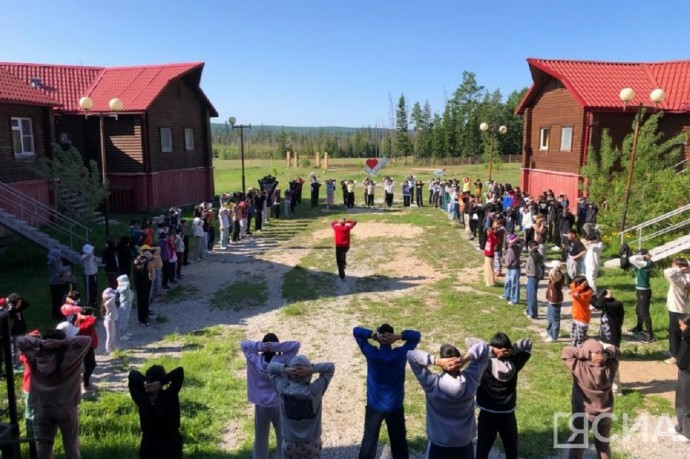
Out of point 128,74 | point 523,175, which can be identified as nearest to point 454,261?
point 523,175

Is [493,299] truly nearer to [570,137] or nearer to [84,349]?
[84,349]

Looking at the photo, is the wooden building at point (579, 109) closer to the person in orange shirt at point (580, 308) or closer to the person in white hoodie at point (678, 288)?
the person in white hoodie at point (678, 288)

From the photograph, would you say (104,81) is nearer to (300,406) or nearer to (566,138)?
(566,138)

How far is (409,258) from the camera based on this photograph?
16.3 m

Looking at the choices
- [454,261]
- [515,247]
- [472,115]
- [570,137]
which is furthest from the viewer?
[472,115]

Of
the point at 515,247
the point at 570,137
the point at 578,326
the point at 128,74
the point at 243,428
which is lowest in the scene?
the point at 243,428

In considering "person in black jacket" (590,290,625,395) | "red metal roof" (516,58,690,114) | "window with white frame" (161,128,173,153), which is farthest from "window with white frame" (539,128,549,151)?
"person in black jacket" (590,290,625,395)

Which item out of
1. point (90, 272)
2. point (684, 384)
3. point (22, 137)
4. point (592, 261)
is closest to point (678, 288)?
point (684, 384)

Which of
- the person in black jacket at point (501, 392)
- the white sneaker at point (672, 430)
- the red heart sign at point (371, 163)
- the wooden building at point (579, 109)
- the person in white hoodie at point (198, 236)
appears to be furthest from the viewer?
the red heart sign at point (371, 163)

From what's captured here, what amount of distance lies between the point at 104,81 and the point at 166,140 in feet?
13.2

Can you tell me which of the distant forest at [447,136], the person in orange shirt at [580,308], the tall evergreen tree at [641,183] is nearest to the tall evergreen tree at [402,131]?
the distant forest at [447,136]

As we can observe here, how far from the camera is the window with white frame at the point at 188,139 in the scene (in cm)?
2797

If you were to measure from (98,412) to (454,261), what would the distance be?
11009 mm

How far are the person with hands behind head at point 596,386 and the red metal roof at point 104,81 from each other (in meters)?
21.8
